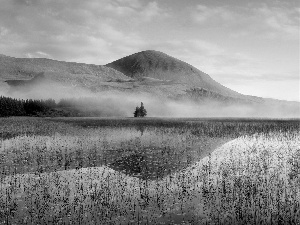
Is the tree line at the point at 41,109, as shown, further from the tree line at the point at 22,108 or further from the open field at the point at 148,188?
the open field at the point at 148,188

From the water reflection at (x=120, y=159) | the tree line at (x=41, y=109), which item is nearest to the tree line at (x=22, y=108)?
the tree line at (x=41, y=109)

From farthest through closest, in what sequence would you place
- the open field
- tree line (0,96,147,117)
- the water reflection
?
1. tree line (0,96,147,117)
2. the water reflection
3. the open field

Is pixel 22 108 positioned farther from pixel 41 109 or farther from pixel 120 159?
pixel 120 159

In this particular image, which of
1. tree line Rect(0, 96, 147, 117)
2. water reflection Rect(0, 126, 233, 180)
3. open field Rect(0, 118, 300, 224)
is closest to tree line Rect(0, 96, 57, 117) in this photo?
tree line Rect(0, 96, 147, 117)

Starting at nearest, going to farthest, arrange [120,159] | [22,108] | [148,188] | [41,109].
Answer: [148,188] → [120,159] → [22,108] → [41,109]

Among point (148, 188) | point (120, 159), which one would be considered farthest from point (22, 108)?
point (148, 188)

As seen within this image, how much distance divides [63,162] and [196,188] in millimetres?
14011

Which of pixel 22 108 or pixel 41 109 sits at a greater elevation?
pixel 22 108

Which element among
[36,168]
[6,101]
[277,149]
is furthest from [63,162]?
[6,101]

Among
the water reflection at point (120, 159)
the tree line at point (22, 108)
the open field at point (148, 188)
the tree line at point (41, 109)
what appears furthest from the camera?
the tree line at point (41, 109)

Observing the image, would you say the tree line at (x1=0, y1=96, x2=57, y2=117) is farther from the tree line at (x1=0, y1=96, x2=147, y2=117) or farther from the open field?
the open field

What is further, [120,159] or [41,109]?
[41,109]

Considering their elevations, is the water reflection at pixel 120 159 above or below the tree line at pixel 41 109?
below

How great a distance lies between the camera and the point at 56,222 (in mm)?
14641
